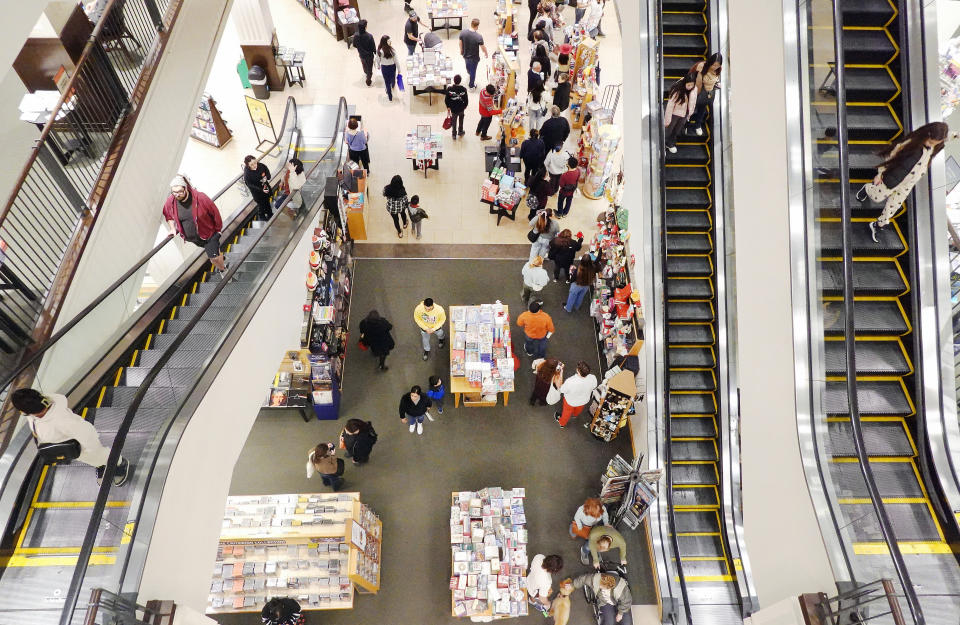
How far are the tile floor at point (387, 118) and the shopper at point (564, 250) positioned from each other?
126cm

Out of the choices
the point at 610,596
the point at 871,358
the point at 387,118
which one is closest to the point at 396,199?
the point at 387,118

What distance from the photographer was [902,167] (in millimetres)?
5016

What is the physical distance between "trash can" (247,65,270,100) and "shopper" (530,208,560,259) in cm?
737

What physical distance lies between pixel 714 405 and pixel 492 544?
3.45 metres

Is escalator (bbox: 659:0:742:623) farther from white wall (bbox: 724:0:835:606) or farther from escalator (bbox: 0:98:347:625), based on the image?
escalator (bbox: 0:98:347:625)

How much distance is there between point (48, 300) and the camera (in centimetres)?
548

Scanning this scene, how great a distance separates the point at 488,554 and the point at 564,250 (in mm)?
4761

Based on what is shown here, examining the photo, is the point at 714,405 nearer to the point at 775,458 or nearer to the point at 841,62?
the point at 775,458

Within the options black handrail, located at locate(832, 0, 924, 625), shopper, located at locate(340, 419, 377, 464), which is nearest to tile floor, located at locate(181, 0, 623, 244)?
shopper, located at locate(340, 419, 377, 464)

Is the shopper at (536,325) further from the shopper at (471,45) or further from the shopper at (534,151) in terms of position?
the shopper at (471,45)

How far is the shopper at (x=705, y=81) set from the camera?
23.2 ft

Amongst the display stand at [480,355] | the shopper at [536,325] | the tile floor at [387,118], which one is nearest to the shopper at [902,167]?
the shopper at [536,325]

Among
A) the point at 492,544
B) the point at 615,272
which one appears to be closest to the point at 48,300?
the point at 492,544

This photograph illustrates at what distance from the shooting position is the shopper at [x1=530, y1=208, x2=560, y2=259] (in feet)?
29.7
